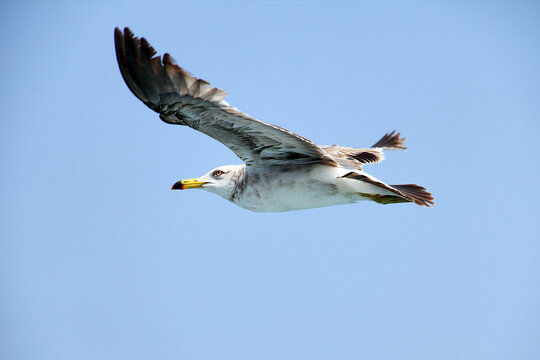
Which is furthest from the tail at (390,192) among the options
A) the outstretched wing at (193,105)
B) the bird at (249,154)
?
the outstretched wing at (193,105)

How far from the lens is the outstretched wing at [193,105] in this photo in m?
5.88

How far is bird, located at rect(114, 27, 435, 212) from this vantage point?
596cm

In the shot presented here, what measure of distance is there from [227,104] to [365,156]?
4.23 meters

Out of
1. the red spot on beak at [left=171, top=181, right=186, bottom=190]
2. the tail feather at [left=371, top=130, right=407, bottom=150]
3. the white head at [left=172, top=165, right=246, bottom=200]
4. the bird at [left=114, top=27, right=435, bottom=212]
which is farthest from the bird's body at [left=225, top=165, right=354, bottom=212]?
the tail feather at [left=371, top=130, right=407, bottom=150]

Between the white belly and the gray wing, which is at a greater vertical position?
the gray wing

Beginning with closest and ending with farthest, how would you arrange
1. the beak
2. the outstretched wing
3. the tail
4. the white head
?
the outstretched wing, the tail, the white head, the beak

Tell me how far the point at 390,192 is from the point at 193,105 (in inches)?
107

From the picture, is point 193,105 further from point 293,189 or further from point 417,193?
point 417,193

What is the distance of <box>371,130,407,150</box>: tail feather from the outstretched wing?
4744mm

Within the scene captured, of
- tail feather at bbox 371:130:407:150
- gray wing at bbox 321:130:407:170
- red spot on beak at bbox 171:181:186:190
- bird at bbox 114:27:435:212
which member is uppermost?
tail feather at bbox 371:130:407:150

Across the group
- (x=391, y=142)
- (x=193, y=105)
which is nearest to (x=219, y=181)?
(x=193, y=105)

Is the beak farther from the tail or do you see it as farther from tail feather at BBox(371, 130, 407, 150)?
tail feather at BBox(371, 130, 407, 150)

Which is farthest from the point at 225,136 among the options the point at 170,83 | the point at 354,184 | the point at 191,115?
the point at 354,184

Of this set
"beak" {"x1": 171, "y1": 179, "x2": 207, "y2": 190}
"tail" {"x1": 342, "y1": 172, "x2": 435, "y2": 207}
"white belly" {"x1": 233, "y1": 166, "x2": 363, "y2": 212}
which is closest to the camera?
"tail" {"x1": 342, "y1": 172, "x2": 435, "y2": 207}
